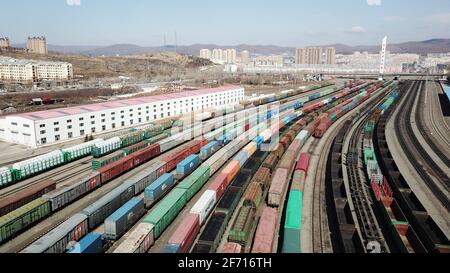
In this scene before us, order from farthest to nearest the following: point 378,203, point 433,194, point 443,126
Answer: point 443,126, point 433,194, point 378,203

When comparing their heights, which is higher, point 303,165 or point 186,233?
point 303,165

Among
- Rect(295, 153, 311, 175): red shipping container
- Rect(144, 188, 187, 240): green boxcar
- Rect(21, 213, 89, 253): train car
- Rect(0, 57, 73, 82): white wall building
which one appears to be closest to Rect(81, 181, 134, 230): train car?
Rect(21, 213, 89, 253): train car

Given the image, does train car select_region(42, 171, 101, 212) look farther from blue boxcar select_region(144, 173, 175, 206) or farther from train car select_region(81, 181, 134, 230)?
blue boxcar select_region(144, 173, 175, 206)

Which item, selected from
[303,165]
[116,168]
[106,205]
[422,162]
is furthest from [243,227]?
[422,162]

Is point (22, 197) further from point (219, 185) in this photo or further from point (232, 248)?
point (232, 248)
